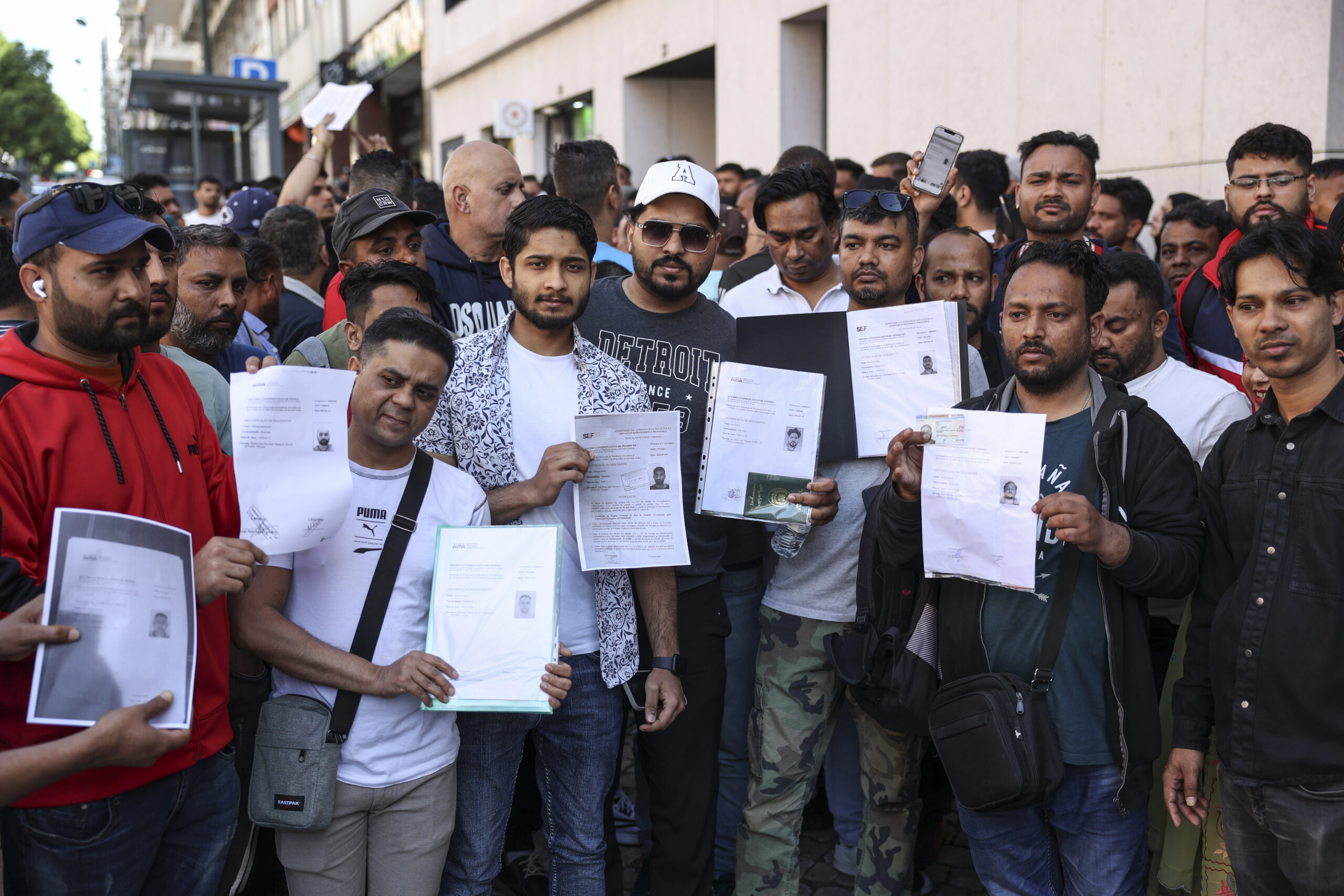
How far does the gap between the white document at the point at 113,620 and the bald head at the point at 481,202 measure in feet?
9.17

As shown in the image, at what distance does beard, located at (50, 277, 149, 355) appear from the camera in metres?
2.36

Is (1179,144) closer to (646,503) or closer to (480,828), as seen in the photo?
(646,503)

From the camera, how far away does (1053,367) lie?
3.09 m

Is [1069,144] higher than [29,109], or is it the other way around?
[29,109]

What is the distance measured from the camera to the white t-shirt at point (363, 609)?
2807 mm

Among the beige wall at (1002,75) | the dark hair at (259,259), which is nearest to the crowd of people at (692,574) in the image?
the dark hair at (259,259)

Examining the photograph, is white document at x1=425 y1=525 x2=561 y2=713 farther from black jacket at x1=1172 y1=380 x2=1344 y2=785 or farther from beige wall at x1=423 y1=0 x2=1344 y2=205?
beige wall at x1=423 y1=0 x2=1344 y2=205

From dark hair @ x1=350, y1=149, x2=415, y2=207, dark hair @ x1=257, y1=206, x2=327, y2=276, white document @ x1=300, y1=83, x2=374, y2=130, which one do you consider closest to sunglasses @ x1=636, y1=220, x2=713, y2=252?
dark hair @ x1=350, y1=149, x2=415, y2=207

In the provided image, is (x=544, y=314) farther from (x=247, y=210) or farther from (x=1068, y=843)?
(x=247, y=210)

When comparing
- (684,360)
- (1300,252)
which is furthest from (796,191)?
(1300,252)

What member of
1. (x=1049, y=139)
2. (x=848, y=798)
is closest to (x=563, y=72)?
(x=1049, y=139)

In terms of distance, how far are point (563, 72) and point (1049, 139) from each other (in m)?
15.3

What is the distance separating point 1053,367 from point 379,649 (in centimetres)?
206

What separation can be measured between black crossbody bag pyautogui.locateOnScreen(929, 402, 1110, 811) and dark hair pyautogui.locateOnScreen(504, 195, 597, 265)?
1.64 meters
